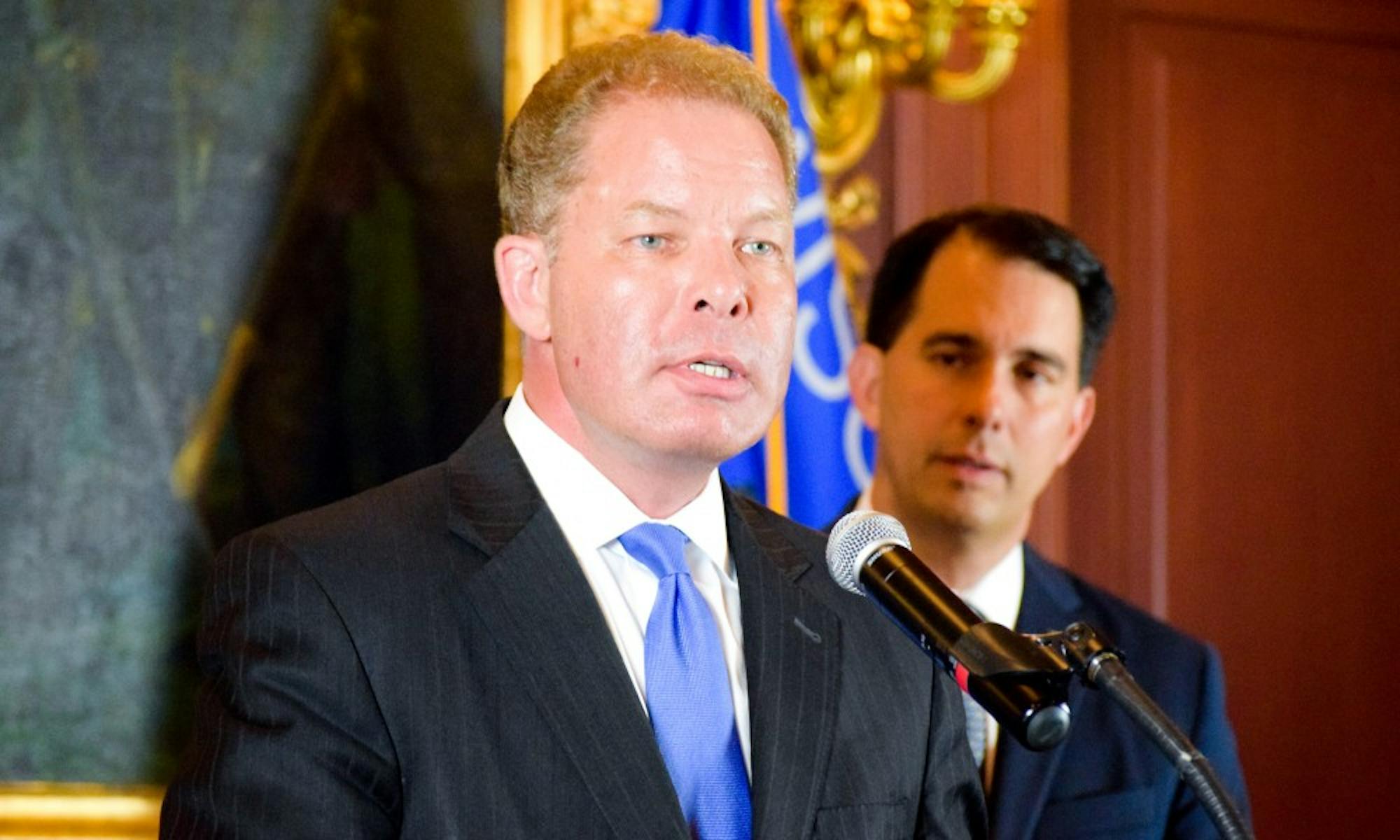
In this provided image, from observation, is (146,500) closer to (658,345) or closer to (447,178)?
(447,178)

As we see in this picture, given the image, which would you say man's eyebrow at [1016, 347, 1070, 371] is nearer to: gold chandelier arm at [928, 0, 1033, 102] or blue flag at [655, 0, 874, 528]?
blue flag at [655, 0, 874, 528]

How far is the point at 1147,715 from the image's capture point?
1.29 m

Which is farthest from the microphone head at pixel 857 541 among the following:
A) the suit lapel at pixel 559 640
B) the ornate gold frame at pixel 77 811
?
the ornate gold frame at pixel 77 811

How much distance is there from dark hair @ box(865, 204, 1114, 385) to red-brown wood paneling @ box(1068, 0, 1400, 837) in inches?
46.9

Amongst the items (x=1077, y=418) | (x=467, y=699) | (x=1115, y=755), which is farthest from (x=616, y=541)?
(x=1077, y=418)

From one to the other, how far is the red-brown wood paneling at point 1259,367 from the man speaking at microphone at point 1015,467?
1231 millimetres

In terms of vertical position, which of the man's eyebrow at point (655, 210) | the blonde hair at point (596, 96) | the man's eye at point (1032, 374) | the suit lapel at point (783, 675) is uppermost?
the blonde hair at point (596, 96)

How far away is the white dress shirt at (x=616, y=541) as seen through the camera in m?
1.81

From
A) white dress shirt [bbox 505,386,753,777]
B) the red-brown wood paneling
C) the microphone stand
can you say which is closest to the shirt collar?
white dress shirt [bbox 505,386,753,777]

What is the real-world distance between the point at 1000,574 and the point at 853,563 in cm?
147

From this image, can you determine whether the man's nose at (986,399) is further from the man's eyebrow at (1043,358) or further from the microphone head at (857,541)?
the microphone head at (857,541)

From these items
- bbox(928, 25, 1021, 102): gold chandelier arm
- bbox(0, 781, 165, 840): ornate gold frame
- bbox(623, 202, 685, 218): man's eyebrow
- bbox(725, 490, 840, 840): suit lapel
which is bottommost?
bbox(0, 781, 165, 840): ornate gold frame

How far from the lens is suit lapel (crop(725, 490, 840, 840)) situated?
174cm

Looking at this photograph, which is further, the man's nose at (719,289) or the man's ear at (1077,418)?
the man's ear at (1077,418)
